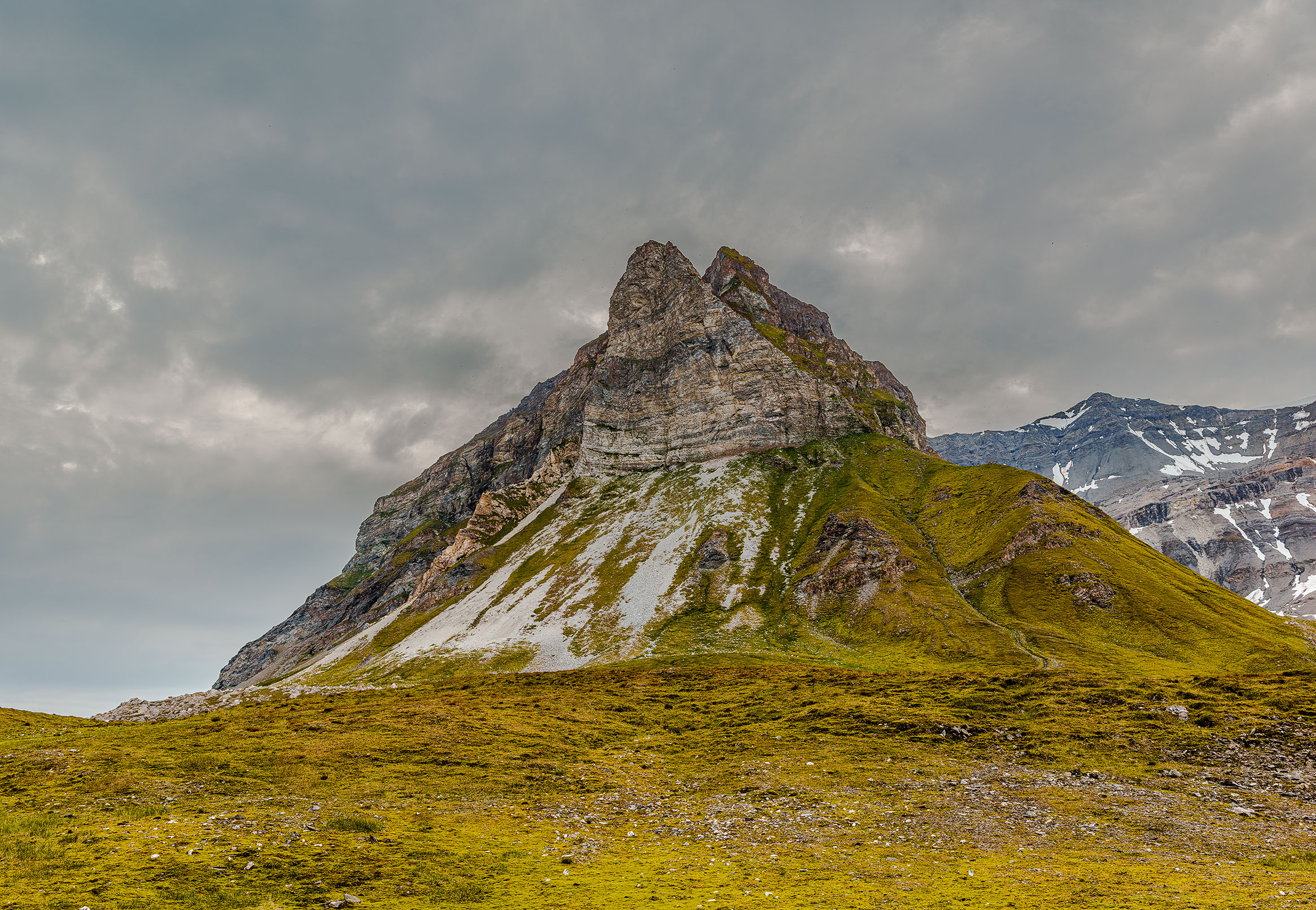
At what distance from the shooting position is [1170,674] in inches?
3482

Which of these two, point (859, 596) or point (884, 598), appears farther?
point (859, 596)

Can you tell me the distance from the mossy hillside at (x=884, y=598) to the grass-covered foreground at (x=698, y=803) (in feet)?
139

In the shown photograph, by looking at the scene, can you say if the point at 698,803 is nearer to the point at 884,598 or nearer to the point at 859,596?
the point at 884,598

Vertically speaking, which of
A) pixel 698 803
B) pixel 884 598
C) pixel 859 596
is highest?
pixel 859 596

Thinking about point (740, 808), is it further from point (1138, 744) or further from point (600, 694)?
point (600, 694)

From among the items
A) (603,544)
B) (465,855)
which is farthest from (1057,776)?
(603,544)

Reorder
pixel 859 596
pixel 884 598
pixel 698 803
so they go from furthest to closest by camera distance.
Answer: pixel 859 596, pixel 884 598, pixel 698 803

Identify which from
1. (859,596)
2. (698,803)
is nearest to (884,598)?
(859,596)

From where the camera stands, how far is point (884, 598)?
130625 mm

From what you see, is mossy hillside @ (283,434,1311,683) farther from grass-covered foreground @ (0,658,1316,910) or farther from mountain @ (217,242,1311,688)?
grass-covered foreground @ (0,658,1316,910)

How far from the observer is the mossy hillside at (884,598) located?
4205 inches

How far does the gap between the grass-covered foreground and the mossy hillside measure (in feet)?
139

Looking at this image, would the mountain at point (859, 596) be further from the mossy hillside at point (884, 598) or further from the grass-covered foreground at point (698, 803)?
the grass-covered foreground at point (698, 803)

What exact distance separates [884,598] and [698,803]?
103 meters
